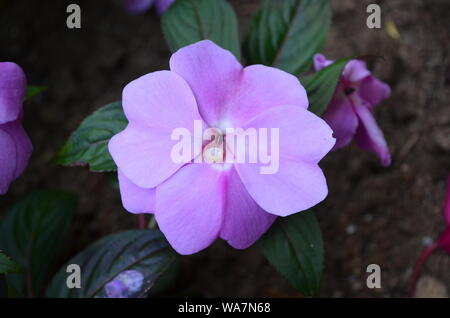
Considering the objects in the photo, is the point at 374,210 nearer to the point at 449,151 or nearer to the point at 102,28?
the point at 449,151

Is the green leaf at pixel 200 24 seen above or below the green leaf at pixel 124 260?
above

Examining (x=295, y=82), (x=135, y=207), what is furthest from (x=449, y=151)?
(x=135, y=207)

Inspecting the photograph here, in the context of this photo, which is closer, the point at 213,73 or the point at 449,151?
the point at 213,73

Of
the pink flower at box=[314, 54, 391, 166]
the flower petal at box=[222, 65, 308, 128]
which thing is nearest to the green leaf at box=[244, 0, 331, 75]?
the pink flower at box=[314, 54, 391, 166]

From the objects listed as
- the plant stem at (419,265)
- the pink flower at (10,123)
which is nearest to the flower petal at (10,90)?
the pink flower at (10,123)

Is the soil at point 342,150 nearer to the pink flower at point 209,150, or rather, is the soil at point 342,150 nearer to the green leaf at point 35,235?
the green leaf at point 35,235

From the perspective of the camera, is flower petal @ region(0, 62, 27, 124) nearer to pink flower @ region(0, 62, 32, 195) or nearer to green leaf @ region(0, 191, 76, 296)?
pink flower @ region(0, 62, 32, 195)
